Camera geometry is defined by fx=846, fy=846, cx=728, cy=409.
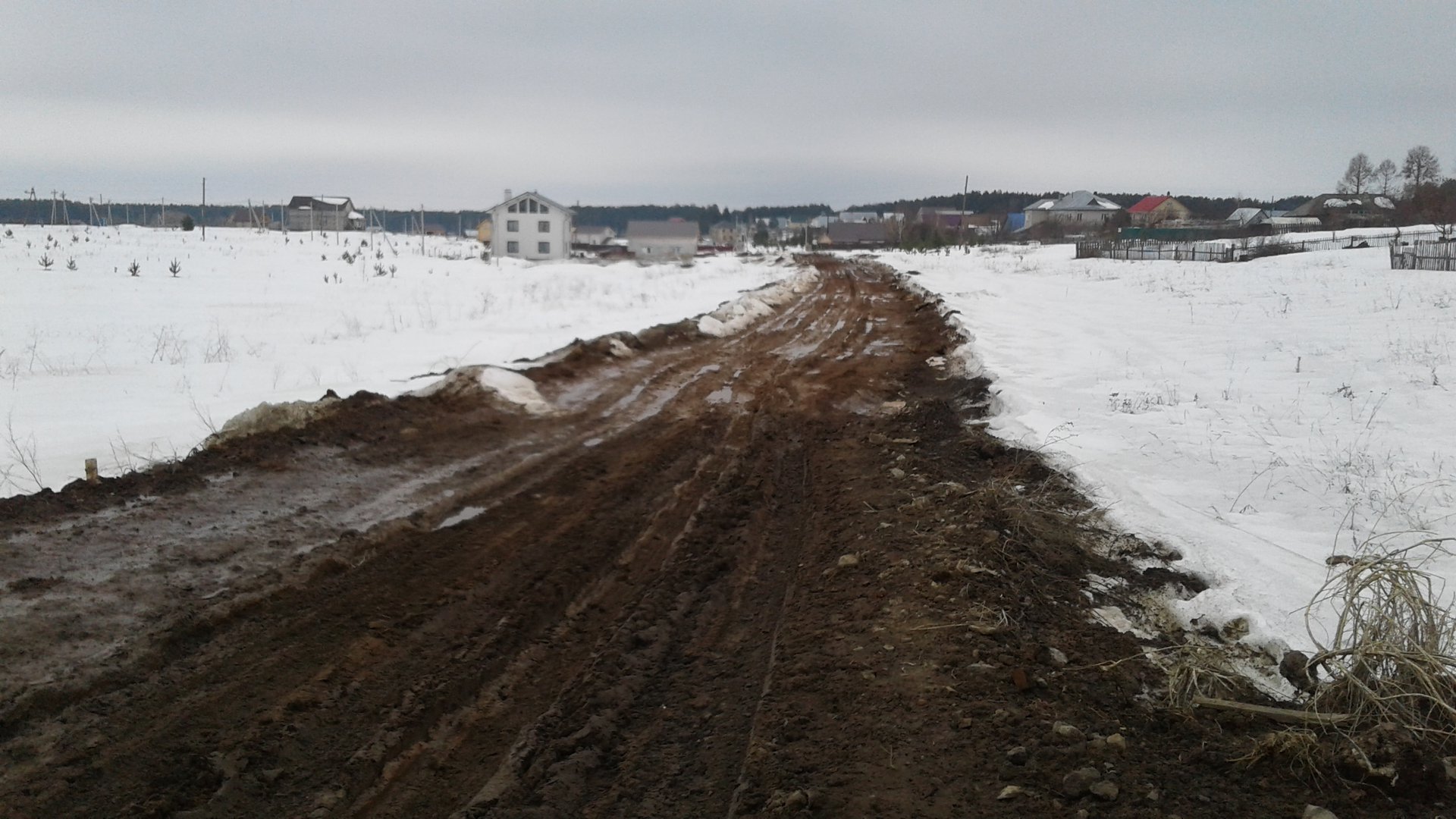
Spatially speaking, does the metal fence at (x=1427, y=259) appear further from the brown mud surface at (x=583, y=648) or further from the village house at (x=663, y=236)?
the village house at (x=663, y=236)

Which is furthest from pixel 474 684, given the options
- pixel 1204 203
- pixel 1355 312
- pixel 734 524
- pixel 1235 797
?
pixel 1204 203

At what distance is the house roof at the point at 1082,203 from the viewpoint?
5069 inches

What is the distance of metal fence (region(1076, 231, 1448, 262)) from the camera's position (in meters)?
45.1

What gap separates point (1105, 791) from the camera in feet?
9.82

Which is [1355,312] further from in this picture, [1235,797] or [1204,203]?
[1204,203]

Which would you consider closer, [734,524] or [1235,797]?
[1235,797]

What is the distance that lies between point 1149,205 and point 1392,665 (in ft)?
468

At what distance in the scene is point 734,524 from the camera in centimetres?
630

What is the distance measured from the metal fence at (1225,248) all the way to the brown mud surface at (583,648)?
44471mm

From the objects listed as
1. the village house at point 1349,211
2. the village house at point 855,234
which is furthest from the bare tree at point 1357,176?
the village house at point 855,234

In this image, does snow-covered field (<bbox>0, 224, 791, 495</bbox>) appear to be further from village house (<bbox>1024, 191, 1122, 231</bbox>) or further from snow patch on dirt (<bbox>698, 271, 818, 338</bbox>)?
village house (<bbox>1024, 191, 1122, 231</bbox>)

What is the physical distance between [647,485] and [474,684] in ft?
11.1

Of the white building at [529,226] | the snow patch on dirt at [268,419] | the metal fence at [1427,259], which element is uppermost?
the white building at [529,226]

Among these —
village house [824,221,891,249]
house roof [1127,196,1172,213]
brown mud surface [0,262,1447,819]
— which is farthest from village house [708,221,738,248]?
brown mud surface [0,262,1447,819]
